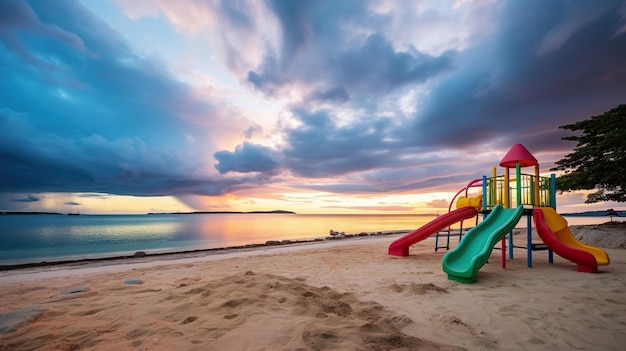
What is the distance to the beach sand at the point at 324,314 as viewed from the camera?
285cm

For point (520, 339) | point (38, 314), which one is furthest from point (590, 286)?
point (38, 314)

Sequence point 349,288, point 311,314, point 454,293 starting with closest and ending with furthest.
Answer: point 311,314, point 454,293, point 349,288

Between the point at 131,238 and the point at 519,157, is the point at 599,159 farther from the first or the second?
the point at 131,238

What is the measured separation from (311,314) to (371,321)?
29.3 inches

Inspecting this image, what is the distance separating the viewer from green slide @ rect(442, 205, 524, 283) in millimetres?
5641

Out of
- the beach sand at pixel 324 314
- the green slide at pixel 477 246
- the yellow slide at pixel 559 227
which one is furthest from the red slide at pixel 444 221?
the beach sand at pixel 324 314

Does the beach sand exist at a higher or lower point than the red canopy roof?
lower

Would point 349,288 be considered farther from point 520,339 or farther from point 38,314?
point 38,314

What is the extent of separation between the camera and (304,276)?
21.2ft

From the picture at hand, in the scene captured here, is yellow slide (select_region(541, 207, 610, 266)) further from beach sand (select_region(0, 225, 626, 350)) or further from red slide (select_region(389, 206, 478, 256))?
red slide (select_region(389, 206, 478, 256))

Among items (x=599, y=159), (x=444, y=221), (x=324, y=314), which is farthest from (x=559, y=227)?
(x=599, y=159)

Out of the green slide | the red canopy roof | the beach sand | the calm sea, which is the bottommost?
the calm sea

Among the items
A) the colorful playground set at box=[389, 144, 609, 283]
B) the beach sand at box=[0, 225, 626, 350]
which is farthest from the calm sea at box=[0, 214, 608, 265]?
the colorful playground set at box=[389, 144, 609, 283]

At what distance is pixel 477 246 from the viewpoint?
671 cm
